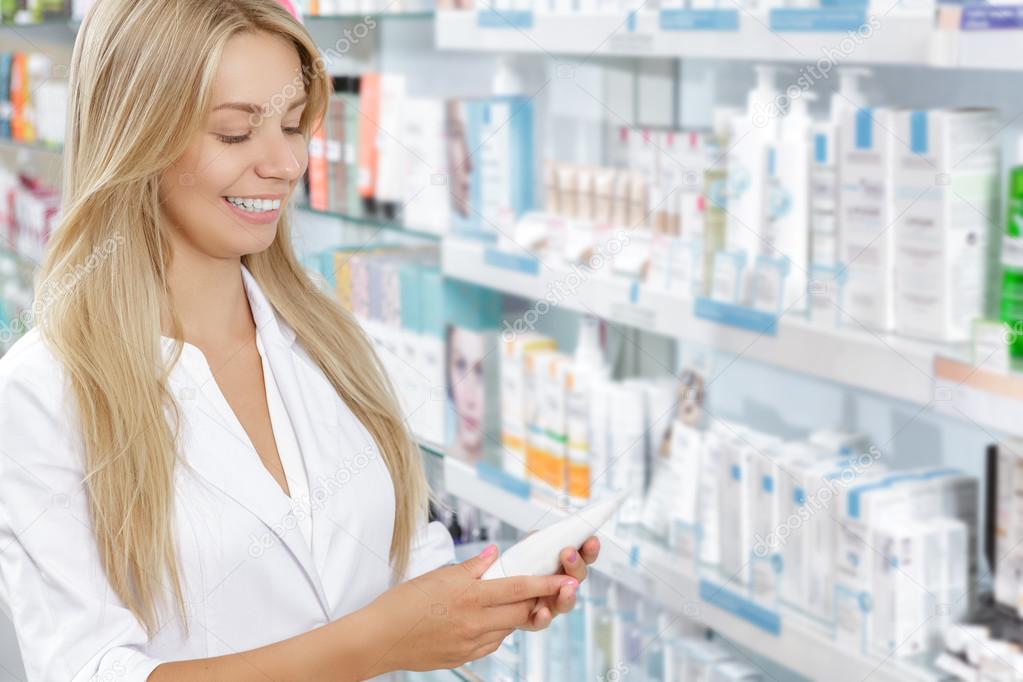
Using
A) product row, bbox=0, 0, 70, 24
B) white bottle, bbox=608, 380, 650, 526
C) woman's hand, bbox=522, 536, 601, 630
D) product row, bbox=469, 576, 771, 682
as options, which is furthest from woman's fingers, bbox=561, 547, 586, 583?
product row, bbox=0, 0, 70, 24

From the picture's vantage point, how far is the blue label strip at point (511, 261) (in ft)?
8.14

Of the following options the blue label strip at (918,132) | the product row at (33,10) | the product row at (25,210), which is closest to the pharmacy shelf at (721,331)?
the blue label strip at (918,132)

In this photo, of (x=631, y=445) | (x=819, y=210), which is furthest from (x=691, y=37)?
(x=631, y=445)

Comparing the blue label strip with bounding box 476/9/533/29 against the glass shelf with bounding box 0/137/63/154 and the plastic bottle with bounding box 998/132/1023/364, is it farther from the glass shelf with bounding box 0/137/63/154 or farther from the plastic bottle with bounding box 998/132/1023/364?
the glass shelf with bounding box 0/137/63/154

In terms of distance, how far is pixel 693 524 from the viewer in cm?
221

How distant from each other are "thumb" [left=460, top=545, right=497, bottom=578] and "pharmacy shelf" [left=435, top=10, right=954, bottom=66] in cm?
83

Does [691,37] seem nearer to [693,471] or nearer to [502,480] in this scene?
[693,471]

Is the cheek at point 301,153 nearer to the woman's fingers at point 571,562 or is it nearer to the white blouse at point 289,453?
the white blouse at point 289,453

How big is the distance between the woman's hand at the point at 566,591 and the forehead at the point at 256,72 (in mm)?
570

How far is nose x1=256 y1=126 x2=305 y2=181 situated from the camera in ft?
4.30

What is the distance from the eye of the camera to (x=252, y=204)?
132 centimetres

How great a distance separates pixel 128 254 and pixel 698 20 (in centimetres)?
106

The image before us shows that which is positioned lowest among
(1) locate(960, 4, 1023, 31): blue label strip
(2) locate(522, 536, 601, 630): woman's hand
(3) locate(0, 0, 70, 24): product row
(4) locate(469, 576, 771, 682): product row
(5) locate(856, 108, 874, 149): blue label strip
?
(4) locate(469, 576, 771, 682): product row

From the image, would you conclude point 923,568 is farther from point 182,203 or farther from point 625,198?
point 182,203
